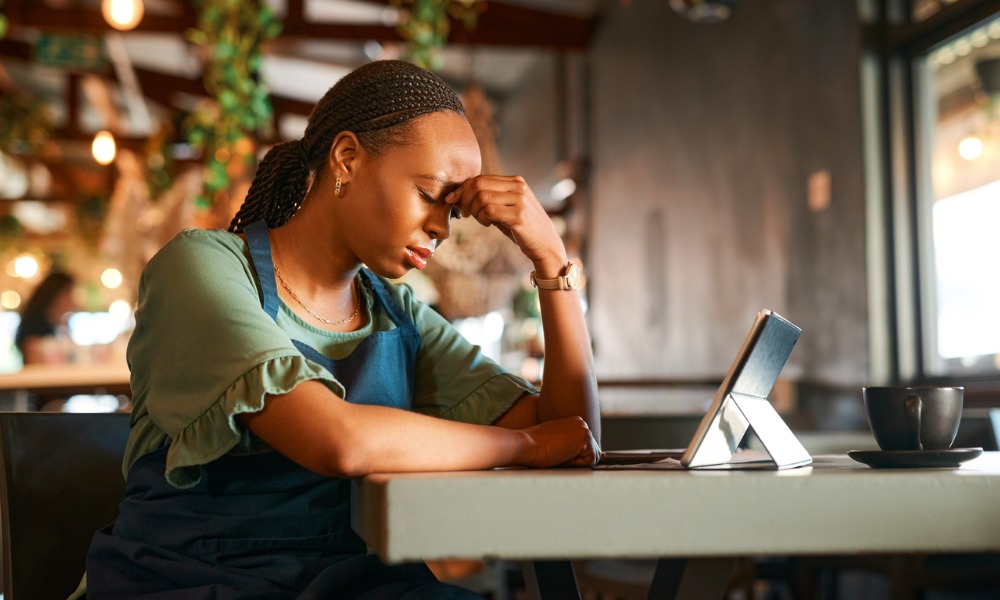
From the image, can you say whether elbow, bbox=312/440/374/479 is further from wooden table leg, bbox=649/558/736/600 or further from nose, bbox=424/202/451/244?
nose, bbox=424/202/451/244

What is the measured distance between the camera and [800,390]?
4.43m

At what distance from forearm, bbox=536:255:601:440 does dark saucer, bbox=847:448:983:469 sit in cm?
60

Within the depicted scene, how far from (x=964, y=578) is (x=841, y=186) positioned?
2.01 meters

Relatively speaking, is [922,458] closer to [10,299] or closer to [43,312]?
[43,312]

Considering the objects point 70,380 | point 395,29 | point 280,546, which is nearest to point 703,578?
point 280,546

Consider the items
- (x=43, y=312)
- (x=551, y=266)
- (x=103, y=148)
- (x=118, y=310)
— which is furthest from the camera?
(x=118, y=310)

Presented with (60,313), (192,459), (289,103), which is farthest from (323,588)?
(289,103)

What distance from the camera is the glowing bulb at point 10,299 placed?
20500 mm

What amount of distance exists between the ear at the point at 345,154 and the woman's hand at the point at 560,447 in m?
0.49

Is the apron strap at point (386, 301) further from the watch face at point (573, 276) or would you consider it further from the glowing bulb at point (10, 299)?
the glowing bulb at point (10, 299)

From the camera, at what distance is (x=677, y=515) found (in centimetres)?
82

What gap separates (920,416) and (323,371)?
632mm

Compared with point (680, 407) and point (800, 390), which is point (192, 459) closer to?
point (800, 390)

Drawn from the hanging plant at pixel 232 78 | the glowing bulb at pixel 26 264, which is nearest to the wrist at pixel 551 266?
the hanging plant at pixel 232 78
